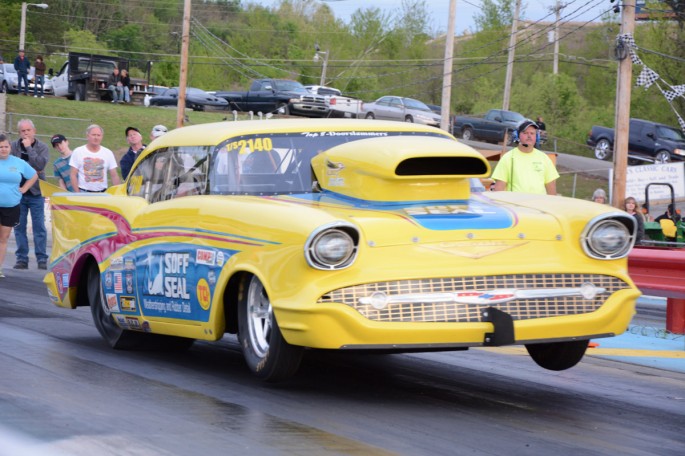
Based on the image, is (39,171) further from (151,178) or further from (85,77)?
(85,77)

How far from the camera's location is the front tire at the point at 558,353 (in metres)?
6.94

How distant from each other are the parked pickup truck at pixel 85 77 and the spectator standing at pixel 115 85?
0.61ft

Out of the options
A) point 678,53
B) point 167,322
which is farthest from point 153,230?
point 678,53

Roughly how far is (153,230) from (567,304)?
276 centimetres

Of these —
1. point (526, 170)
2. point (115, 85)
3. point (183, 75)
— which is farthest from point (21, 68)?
point (526, 170)

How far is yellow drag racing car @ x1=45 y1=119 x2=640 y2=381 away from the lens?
19.4 ft

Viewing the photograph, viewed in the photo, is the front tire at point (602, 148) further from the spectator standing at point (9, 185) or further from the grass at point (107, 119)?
the spectator standing at point (9, 185)

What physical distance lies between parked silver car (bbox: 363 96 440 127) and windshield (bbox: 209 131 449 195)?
4175 cm

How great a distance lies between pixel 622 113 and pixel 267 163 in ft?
59.3

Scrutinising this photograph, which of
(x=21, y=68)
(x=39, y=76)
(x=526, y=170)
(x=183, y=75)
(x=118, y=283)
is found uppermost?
(x=21, y=68)

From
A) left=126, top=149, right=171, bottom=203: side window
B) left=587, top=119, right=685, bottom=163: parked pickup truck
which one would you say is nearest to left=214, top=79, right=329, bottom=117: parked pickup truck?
left=587, top=119, right=685, bottom=163: parked pickup truck

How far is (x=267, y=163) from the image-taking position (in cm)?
721

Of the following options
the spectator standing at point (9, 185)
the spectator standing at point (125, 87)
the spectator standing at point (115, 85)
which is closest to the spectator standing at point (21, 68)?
the spectator standing at point (115, 85)

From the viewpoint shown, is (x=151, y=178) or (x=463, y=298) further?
(x=151, y=178)
